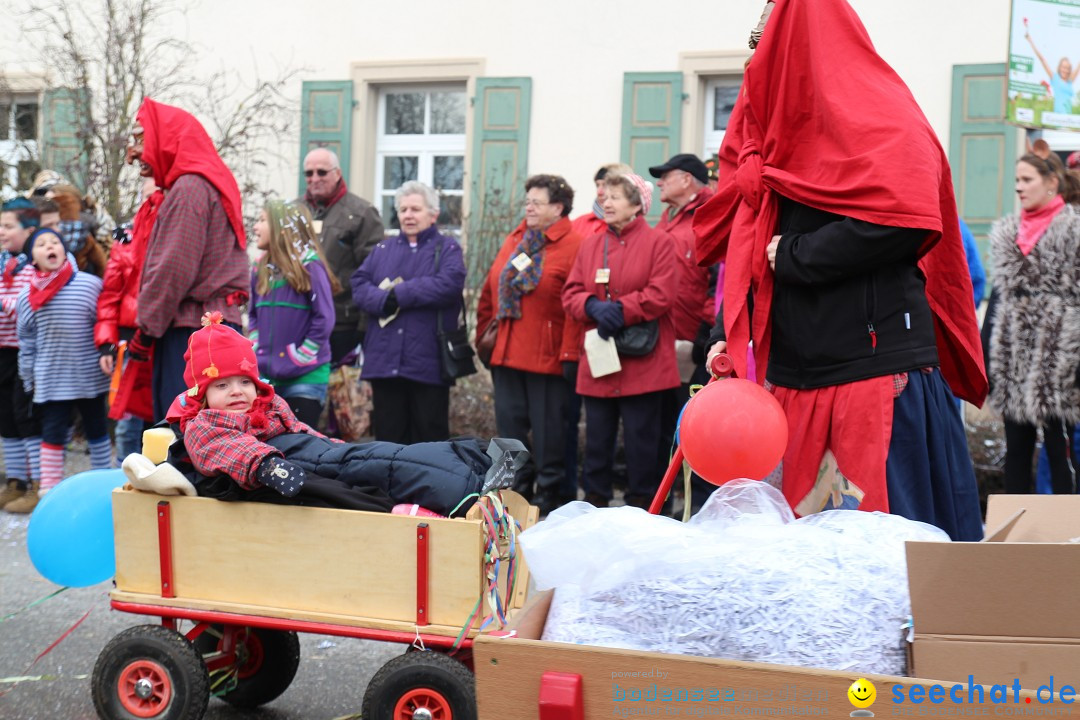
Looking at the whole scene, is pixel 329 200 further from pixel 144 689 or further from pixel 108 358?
pixel 144 689

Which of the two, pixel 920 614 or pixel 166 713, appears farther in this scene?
pixel 166 713

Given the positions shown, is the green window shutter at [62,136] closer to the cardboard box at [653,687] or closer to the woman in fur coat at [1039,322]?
the woman in fur coat at [1039,322]

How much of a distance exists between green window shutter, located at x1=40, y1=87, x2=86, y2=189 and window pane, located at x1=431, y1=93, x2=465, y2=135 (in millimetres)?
3598

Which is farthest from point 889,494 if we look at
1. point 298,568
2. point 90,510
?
point 90,510

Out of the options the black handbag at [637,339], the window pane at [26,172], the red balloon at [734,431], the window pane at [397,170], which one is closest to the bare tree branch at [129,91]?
the window pane at [26,172]

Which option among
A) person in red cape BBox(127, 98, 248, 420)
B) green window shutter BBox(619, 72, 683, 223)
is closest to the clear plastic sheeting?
person in red cape BBox(127, 98, 248, 420)

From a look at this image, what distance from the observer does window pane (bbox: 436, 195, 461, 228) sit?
42.0ft

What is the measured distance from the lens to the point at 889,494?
3086 millimetres

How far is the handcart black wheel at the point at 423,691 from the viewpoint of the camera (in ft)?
10.8

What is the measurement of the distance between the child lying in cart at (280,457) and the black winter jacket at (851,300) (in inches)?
38.6

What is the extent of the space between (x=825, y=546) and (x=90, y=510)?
2.59m

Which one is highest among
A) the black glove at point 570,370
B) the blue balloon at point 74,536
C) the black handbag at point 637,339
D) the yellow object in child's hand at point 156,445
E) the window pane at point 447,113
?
the window pane at point 447,113

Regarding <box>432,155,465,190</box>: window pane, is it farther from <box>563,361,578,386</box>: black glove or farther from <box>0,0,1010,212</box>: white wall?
<box>563,361,578,386</box>: black glove

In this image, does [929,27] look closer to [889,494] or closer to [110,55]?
[110,55]
